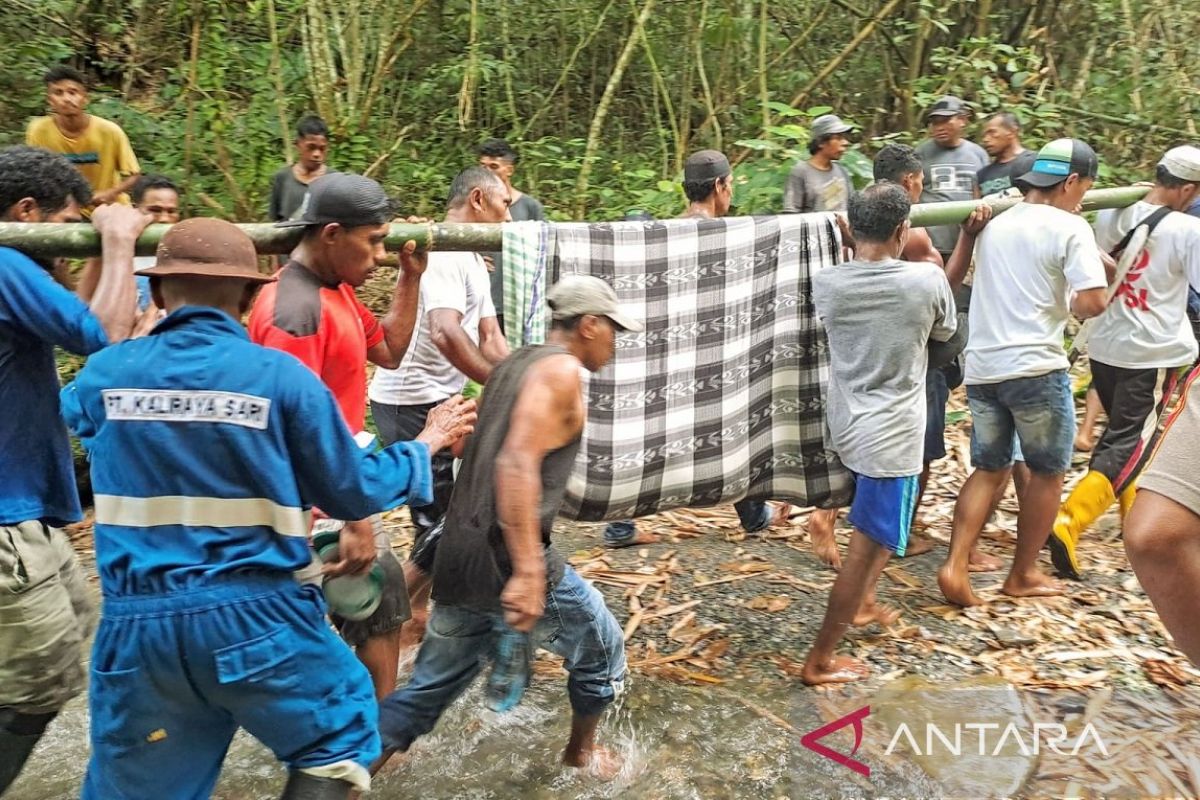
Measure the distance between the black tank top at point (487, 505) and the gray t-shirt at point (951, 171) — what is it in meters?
4.25

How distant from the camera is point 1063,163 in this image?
15.1ft

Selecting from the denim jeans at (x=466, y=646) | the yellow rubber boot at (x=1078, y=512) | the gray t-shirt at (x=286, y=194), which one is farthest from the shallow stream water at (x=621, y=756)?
the gray t-shirt at (x=286, y=194)

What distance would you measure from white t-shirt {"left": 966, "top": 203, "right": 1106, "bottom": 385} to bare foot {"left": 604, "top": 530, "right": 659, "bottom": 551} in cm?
203

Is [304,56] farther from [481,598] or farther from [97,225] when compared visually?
[481,598]

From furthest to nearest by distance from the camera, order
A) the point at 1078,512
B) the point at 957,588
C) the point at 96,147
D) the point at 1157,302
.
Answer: the point at 96,147
the point at 1078,512
the point at 1157,302
the point at 957,588

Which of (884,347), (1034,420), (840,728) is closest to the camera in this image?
(840,728)

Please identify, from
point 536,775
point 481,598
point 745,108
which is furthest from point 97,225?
point 745,108

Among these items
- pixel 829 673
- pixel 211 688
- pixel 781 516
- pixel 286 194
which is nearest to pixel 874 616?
pixel 829 673

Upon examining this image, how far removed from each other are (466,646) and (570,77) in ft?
29.1

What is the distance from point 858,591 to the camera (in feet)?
13.4

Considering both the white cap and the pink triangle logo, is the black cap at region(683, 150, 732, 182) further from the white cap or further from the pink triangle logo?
the pink triangle logo

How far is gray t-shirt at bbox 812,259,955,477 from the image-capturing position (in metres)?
3.95

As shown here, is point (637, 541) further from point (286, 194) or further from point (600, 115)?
point (600, 115)

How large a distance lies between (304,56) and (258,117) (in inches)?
31.7
